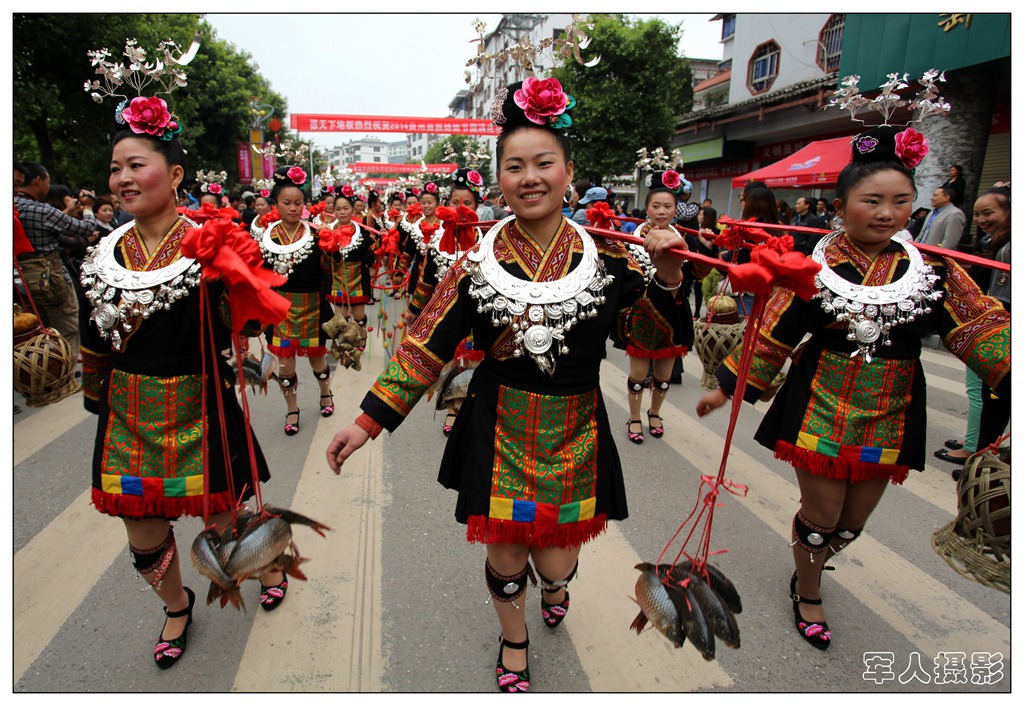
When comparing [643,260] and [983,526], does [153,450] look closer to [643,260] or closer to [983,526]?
[643,260]

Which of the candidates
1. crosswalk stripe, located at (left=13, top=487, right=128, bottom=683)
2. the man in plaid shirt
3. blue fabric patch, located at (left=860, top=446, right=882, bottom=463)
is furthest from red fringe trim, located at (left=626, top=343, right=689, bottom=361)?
the man in plaid shirt

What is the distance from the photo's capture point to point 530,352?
1.91m

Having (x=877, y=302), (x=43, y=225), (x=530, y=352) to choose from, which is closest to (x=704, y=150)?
(x=43, y=225)

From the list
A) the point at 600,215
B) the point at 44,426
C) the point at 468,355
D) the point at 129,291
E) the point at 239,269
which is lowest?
the point at 44,426

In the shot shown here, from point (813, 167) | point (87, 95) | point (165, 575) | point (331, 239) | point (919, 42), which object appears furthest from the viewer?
point (87, 95)

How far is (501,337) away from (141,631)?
2.06 m

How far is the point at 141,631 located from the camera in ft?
8.36

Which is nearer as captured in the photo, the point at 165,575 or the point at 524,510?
the point at 524,510

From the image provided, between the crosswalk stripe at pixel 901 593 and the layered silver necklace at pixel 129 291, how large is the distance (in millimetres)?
3080

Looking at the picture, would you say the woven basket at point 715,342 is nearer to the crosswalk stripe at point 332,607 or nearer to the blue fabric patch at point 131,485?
→ the crosswalk stripe at point 332,607

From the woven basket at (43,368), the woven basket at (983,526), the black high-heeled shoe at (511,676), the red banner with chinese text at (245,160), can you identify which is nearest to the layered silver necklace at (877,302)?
the woven basket at (983,526)

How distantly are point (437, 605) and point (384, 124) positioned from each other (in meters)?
24.0

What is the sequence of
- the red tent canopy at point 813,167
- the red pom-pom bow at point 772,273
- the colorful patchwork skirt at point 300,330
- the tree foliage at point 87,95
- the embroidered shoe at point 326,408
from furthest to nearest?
the red tent canopy at point 813,167 → the tree foliage at point 87,95 → the embroidered shoe at point 326,408 → the colorful patchwork skirt at point 300,330 → the red pom-pom bow at point 772,273

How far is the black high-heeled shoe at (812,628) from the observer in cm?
248
